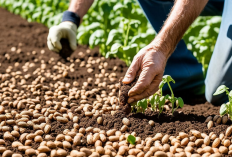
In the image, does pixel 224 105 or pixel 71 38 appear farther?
pixel 71 38

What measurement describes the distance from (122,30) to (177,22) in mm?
1562

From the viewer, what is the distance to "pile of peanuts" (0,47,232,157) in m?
1.92

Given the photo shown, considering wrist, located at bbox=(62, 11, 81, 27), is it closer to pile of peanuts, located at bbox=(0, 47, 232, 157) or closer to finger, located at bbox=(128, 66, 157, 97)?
pile of peanuts, located at bbox=(0, 47, 232, 157)

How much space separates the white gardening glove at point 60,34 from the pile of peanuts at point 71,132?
15.1 inches

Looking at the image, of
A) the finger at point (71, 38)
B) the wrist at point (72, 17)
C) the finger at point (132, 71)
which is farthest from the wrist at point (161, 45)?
the wrist at point (72, 17)

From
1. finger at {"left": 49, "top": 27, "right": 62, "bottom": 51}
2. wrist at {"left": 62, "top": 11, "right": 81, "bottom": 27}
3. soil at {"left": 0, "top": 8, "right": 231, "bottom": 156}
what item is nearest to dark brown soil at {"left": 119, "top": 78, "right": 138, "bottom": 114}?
soil at {"left": 0, "top": 8, "right": 231, "bottom": 156}

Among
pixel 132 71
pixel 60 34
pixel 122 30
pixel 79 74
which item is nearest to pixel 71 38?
pixel 60 34

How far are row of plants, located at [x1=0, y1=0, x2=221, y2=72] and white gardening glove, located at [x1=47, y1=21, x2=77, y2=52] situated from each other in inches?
15.5

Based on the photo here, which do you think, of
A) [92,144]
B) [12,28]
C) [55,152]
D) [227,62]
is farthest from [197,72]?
[12,28]

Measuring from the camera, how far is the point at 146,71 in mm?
2109

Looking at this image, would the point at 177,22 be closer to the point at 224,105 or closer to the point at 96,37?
the point at 224,105

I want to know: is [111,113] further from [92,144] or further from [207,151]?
[207,151]

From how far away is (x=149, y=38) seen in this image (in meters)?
3.58

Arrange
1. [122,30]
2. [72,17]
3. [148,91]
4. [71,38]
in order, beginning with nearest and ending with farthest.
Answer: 1. [148,91]
2. [71,38]
3. [72,17]
4. [122,30]
